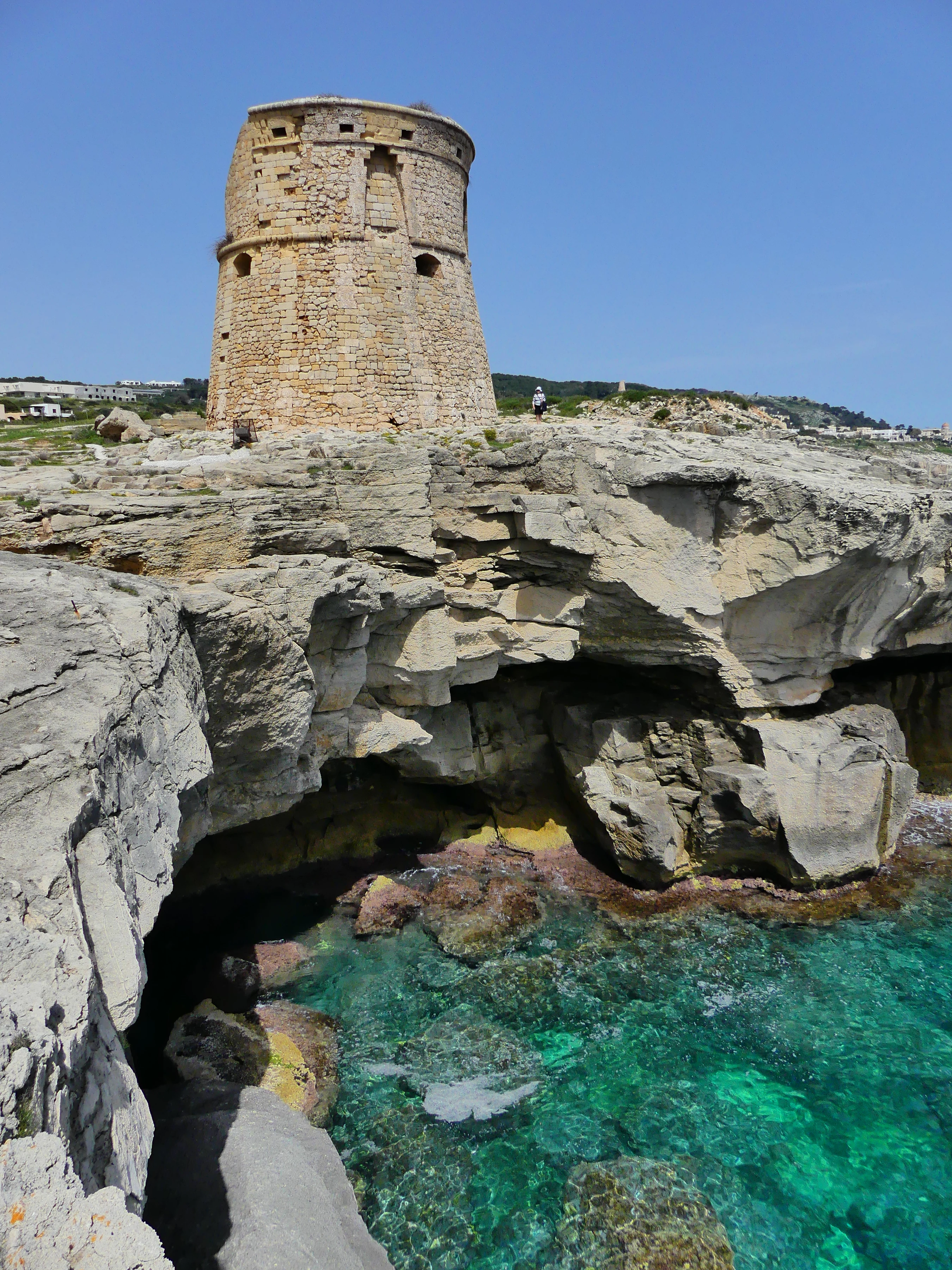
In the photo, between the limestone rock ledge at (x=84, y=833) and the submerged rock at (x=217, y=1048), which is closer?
the limestone rock ledge at (x=84, y=833)

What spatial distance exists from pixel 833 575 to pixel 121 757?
1236cm

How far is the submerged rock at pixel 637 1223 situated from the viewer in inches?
319

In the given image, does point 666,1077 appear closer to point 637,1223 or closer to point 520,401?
point 637,1223

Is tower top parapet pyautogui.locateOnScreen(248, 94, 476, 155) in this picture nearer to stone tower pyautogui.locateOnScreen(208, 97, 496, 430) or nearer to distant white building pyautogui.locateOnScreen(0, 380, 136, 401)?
stone tower pyautogui.locateOnScreen(208, 97, 496, 430)

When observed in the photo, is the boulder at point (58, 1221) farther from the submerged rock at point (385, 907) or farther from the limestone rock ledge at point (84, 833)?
the submerged rock at point (385, 907)

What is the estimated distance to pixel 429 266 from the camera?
1695 centimetres

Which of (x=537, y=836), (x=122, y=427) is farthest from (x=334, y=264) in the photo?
(x=537, y=836)

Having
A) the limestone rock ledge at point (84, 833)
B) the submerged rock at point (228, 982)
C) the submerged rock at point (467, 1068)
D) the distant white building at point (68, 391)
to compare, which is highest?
the distant white building at point (68, 391)

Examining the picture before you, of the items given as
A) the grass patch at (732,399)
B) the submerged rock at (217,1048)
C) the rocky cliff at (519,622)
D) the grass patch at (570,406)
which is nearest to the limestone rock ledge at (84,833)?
the rocky cliff at (519,622)

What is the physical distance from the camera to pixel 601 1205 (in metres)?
8.72

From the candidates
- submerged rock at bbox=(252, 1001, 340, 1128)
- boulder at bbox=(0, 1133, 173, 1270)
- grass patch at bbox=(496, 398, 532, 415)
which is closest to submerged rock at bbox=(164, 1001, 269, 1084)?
submerged rock at bbox=(252, 1001, 340, 1128)

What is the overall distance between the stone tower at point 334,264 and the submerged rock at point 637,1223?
13.0m

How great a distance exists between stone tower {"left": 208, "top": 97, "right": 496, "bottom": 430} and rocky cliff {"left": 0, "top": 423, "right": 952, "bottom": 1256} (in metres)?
1.65

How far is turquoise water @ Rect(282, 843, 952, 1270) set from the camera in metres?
8.77
